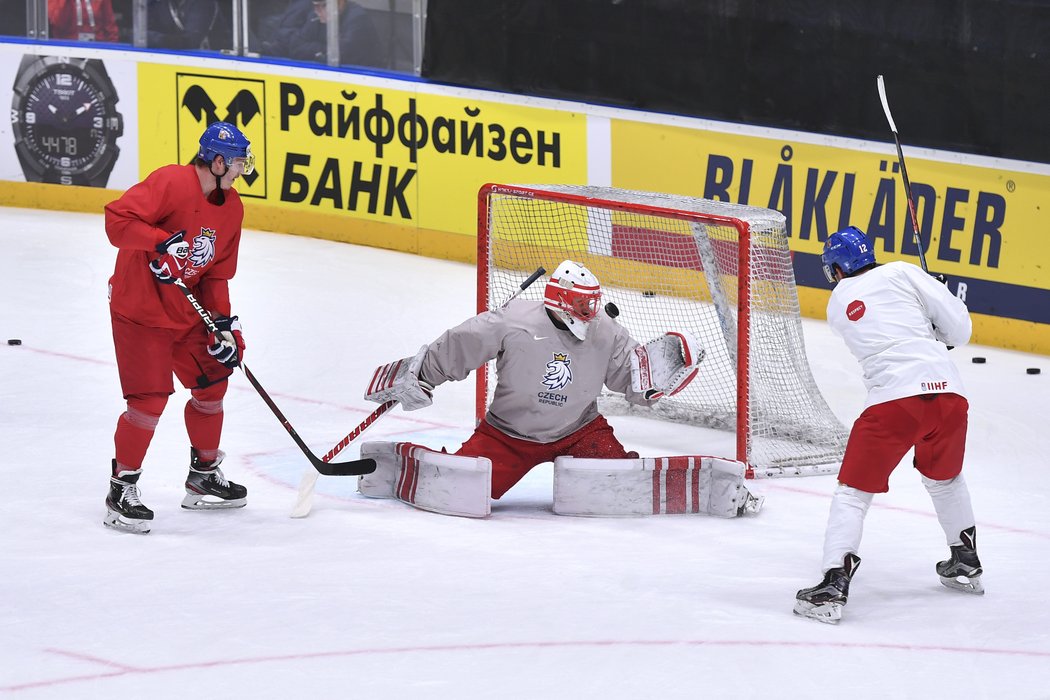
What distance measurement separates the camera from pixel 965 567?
4875mm

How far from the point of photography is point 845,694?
4098mm

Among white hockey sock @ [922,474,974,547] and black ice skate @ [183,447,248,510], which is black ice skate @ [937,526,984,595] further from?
black ice skate @ [183,447,248,510]

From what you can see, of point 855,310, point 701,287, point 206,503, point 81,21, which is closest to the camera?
point 855,310

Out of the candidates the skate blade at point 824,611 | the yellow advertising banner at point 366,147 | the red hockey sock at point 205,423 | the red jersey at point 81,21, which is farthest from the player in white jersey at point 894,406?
the red jersey at point 81,21

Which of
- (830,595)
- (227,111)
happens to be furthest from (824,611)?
(227,111)

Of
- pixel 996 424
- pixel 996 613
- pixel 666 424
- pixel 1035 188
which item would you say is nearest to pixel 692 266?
pixel 666 424

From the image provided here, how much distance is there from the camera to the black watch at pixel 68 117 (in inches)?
418

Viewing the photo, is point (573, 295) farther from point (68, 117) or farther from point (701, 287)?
point (68, 117)

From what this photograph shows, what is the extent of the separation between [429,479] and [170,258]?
106 cm

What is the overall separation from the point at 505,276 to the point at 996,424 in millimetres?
2000

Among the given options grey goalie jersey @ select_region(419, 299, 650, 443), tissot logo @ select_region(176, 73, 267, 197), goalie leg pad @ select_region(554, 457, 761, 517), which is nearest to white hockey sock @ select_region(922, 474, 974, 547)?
goalie leg pad @ select_region(554, 457, 761, 517)

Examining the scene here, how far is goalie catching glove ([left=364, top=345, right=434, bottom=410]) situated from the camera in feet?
18.1

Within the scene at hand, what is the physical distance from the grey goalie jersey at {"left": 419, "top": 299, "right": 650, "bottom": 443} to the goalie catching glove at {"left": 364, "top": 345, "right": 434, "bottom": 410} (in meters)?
0.03

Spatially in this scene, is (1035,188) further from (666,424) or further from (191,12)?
(191,12)
